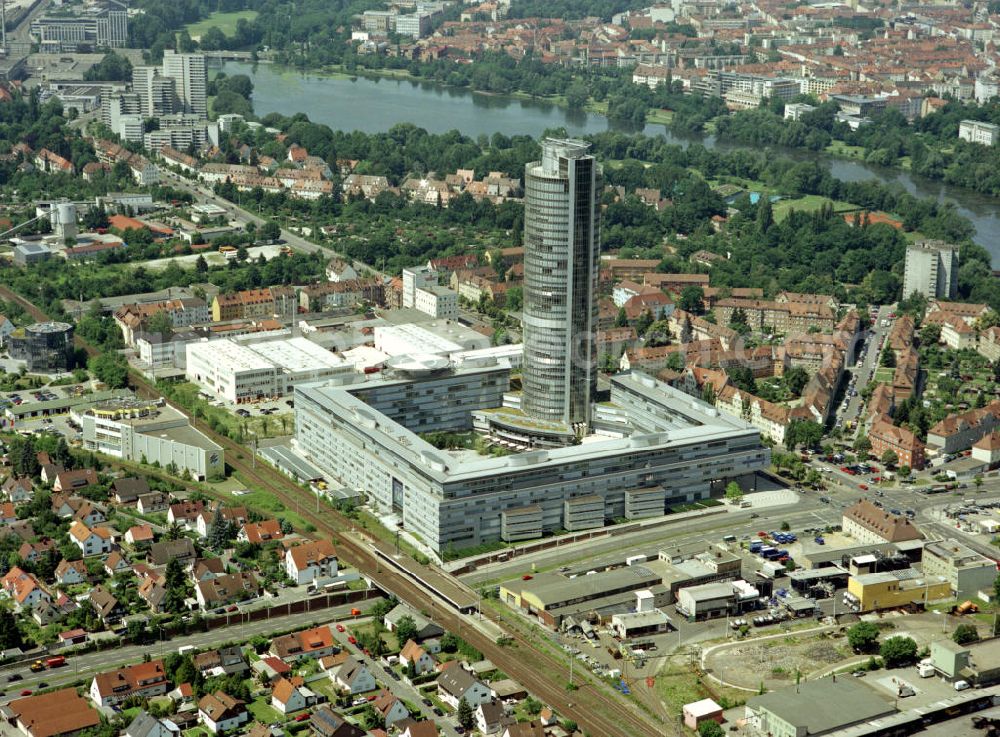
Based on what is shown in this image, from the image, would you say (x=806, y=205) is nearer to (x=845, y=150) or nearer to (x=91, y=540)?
(x=845, y=150)

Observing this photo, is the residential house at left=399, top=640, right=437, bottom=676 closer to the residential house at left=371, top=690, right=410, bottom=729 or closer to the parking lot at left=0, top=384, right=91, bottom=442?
the residential house at left=371, top=690, right=410, bottom=729

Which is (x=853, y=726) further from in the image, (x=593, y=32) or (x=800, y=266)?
(x=593, y=32)

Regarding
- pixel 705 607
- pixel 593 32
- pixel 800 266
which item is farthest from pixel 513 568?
pixel 593 32

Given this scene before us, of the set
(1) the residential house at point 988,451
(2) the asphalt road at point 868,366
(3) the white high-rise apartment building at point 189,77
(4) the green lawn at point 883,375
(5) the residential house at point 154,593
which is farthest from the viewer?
(3) the white high-rise apartment building at point 189,77

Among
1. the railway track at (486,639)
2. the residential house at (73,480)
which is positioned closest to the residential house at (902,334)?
the railway track at (486,639)

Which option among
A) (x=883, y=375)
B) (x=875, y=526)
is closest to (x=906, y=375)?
(x=883, y=375)

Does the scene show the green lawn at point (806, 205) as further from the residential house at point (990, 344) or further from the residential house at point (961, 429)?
the residential house at point (961, 429)
